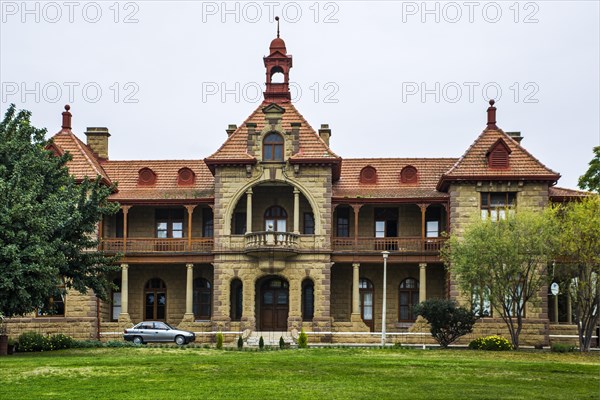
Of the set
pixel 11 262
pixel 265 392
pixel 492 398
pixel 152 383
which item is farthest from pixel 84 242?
pixel 492 398

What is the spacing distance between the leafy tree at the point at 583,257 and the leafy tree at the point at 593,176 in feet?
43.0

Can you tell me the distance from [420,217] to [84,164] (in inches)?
663

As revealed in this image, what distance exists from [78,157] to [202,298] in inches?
370

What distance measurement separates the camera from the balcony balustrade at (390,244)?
49094mm

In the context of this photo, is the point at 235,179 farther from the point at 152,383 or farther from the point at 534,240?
the point at 152,383

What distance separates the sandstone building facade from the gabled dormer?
0.22 feet

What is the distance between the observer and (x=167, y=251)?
50094 millimetres

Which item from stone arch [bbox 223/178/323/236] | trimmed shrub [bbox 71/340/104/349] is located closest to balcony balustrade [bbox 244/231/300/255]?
stone arch [bbox 223/178/323/236]

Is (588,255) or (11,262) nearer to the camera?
(11,262)

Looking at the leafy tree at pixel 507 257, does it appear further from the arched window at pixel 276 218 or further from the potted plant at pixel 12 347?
the potted plant at pixel 12 347

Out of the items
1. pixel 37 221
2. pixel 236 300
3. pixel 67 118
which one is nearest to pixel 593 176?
pixel 236 300

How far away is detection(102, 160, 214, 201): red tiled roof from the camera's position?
50.6 m

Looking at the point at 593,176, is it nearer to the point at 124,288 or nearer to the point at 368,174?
the point at 368,174

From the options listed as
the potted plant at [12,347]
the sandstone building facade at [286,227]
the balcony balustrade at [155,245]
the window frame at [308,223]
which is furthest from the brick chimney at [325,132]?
the potted plant at [12,347]
